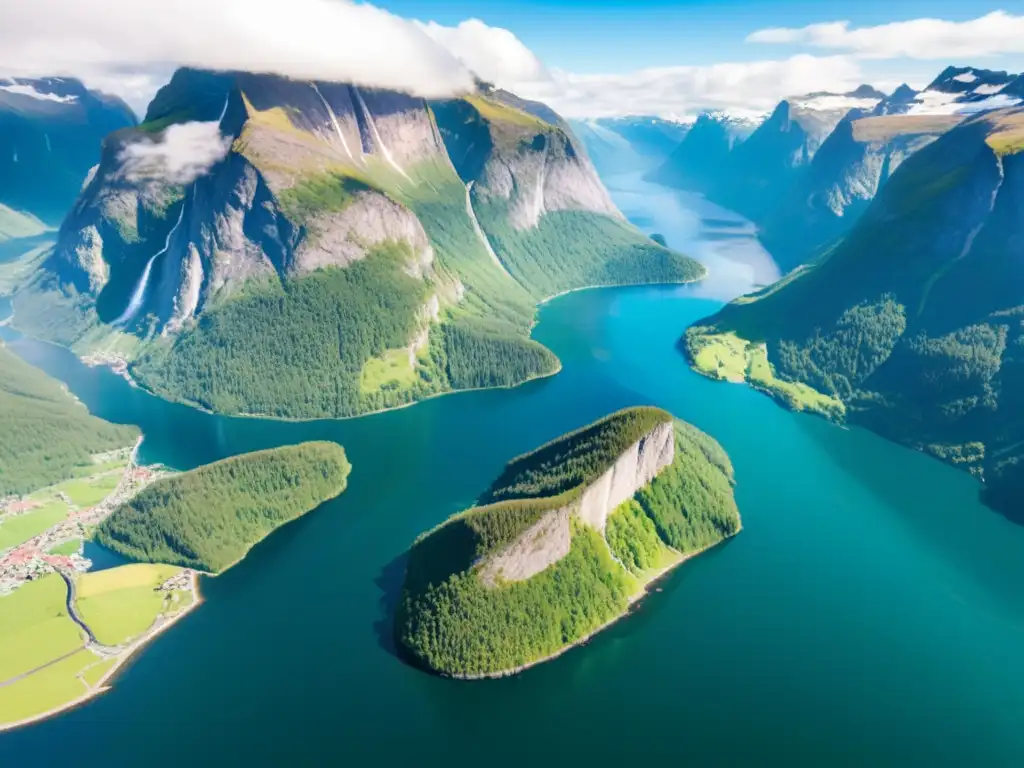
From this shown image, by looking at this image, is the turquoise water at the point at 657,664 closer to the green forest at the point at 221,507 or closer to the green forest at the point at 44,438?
the green forest at the point at 221,507

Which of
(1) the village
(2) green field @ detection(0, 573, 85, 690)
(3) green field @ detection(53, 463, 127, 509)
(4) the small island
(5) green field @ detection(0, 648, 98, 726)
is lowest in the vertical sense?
(3) green field @ detection(53, 463, 127, 509)

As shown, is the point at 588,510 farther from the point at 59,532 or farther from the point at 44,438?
the point at 44,438

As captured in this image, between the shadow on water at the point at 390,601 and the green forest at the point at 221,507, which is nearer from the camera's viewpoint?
the shadow on water at the point at 390,601

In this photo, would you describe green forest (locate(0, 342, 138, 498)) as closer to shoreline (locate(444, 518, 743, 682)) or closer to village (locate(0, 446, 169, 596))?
village (locate(0, 446, 169, 596))

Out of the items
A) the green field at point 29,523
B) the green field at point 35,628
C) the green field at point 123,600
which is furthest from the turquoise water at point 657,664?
the green field at point 29,523

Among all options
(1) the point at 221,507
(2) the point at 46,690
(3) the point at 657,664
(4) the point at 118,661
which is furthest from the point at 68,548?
(3) the point at 657,664

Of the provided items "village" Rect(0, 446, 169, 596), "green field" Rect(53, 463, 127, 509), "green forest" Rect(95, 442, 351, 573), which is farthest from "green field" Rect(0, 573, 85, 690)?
"green field" Rect(53, 463, 127, 509)
